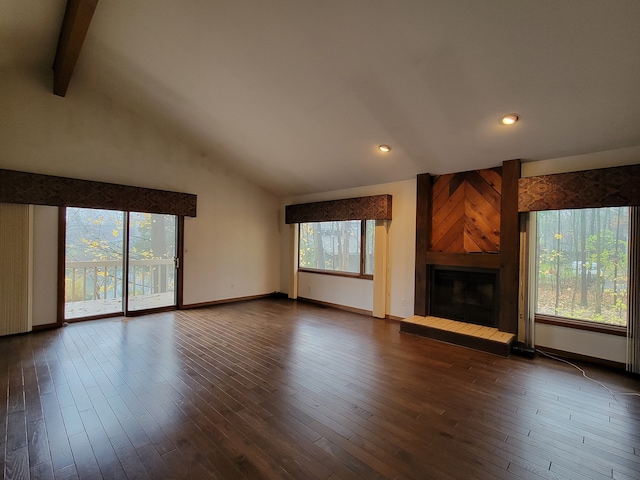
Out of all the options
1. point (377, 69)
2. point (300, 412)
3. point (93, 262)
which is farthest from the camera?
point (93, 262)

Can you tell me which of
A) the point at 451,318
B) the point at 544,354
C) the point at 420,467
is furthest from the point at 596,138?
the point at 420,467

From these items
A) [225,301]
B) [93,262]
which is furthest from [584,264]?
[93,262]

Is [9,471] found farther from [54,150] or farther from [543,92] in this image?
[543,92]

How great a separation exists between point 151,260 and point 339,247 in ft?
12.2

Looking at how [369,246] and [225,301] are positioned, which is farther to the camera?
[225,301]

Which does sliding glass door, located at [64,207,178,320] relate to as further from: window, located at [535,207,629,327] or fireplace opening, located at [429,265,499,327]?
window, located at [535,207,629,327]

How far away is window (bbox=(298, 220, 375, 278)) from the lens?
231 inches

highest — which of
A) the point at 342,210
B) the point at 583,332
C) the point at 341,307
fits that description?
the point at 342,210

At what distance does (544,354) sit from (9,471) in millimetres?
5149

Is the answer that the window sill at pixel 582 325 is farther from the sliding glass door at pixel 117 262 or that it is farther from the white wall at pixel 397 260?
the sliding glass door at pixel 117 262

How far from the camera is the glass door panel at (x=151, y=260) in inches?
213

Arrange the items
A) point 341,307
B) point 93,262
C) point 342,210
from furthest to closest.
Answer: point 341,307 → point 342,210 → point 93,262

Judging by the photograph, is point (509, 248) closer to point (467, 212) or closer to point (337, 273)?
point (467, 212)

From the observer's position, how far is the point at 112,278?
529cm
